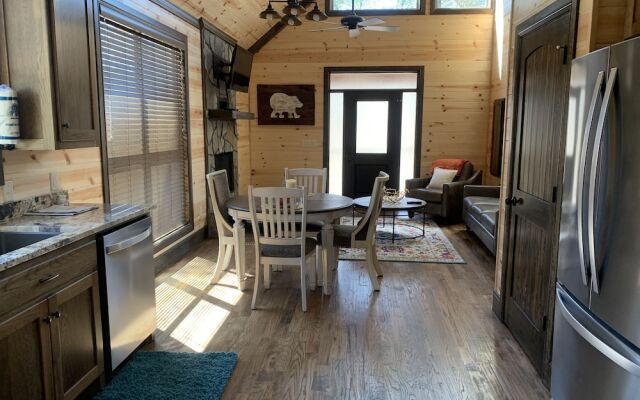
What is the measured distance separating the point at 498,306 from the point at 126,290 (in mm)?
2560

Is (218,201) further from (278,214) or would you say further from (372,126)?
(372,126)

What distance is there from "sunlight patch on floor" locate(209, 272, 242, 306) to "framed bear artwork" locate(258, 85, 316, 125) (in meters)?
4.04

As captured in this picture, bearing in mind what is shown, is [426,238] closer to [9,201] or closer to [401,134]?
[401,134]

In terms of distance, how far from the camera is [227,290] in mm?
4160

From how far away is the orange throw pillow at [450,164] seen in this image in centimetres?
736

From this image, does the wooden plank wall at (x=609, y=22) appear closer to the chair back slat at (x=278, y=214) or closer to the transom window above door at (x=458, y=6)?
the chair back slat at (x=278, y=214)

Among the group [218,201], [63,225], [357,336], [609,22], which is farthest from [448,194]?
[63,225]

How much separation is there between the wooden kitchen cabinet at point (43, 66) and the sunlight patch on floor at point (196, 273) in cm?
192

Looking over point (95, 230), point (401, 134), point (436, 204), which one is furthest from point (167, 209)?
point (401, 134)

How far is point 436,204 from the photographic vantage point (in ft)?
22.8

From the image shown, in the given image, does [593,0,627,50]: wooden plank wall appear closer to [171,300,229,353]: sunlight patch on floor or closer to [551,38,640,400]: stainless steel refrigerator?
[551,38,640,400]: stainless steel refrigerator

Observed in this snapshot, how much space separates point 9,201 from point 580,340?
290 centimetres

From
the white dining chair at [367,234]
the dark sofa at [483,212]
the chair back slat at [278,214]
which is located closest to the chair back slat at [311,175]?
the white dining chair at [367,234]

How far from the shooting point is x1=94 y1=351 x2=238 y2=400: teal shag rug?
99.7 inches
